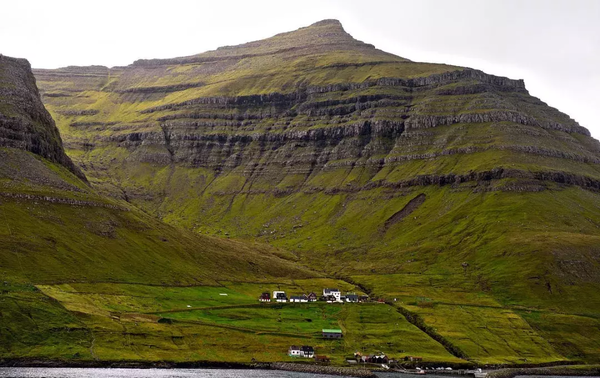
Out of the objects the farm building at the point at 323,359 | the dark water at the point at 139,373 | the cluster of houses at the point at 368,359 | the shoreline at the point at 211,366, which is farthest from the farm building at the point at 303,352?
the dark water at the point at 139,373

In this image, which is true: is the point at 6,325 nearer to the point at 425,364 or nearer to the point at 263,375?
the point at 263,375

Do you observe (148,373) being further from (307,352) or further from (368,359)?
(368,359)

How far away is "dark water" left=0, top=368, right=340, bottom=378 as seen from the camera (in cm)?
15488

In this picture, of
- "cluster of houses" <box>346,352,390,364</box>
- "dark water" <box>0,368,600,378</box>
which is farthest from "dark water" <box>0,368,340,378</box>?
"cluster of houses" <box>346,352,390,364</box>

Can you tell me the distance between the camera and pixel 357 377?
592 feet

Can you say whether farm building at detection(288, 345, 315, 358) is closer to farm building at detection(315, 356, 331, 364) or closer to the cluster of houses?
farm building at detection(315, 356, 331, 364)

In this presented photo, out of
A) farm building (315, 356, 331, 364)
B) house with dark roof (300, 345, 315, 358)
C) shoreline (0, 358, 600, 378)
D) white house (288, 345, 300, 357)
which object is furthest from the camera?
white house (288, 345, 300, 357)

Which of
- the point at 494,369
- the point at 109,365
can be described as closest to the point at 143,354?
the point at 109,365

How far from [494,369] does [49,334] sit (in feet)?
401

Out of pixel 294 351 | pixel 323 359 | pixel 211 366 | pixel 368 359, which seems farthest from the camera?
pixel 368 359

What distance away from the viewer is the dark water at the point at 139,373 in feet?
508

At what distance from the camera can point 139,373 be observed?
6501 inches

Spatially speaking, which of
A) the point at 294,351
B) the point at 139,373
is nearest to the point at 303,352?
the point at 294,351

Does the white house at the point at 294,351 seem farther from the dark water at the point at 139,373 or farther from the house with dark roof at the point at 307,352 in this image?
the dark water at the point at 139,373
